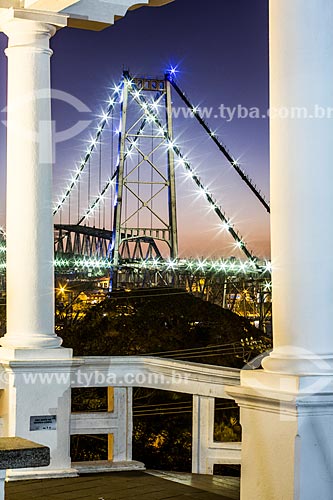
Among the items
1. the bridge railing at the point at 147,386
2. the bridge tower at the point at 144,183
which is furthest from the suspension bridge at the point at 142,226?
the bridge railing at the point at 147,386

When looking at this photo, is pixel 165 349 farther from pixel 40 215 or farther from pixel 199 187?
pixel 40 215

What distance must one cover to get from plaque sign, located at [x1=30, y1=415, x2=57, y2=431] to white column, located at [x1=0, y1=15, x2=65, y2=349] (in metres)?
0.95

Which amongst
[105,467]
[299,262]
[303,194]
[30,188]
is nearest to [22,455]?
[299,262]

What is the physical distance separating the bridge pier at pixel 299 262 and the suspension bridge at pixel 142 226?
3504cm

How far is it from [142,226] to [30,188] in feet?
175

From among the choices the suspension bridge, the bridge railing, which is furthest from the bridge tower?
the bridge railing

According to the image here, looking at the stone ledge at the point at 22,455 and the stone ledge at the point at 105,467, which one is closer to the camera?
the stone ledge at the point at 22,455

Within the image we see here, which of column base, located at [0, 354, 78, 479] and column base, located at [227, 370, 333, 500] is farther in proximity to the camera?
column base, located at [0, 354, 78, 479]

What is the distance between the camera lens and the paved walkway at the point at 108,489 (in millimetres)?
12047

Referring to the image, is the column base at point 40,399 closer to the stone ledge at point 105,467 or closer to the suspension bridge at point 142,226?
the stone ledge at point 105,467

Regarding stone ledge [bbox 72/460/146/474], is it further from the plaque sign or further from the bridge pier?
the bridge pier

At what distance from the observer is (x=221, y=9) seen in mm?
62594

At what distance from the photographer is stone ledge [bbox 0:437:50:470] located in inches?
296

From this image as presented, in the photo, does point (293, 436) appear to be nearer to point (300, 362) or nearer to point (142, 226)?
point (300, 362)
